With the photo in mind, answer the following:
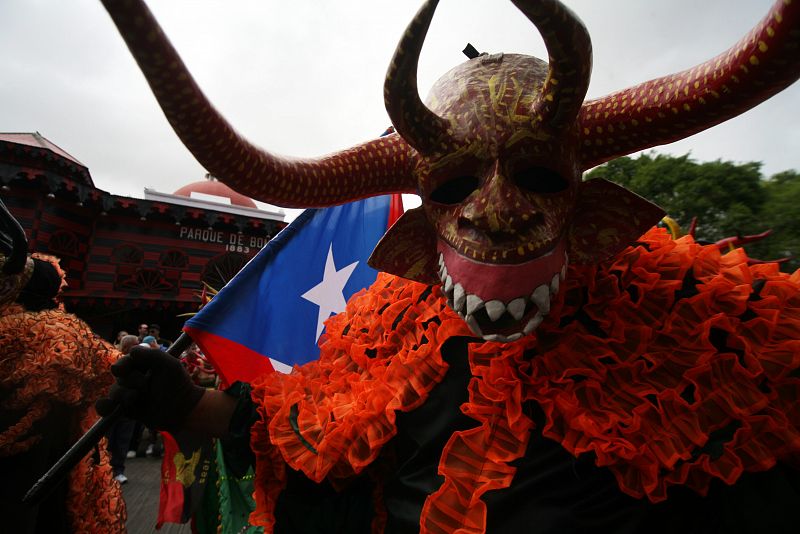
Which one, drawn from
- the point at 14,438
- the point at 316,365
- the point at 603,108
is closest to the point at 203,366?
the point at 14,438

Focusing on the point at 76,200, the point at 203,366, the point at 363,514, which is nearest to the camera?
the point at 363,514

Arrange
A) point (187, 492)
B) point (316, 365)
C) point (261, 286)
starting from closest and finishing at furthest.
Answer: point (316, 365)
point (187, 492)
point (261, 286)

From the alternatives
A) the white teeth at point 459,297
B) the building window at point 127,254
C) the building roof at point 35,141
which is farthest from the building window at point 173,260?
the white teeth at point 459,297

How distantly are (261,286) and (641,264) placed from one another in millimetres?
1884

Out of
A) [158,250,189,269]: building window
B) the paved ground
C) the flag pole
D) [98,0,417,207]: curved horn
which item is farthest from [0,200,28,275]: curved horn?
[158,250,189,269]: building window

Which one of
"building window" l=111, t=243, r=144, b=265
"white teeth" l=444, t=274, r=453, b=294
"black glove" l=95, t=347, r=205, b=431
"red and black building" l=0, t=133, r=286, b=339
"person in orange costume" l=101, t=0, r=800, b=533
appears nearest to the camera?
"person in orange costume" l=101, t=0, r=800, b=533

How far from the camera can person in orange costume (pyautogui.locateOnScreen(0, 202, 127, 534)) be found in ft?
7.03

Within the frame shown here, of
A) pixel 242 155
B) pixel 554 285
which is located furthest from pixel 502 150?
pixel 242 155

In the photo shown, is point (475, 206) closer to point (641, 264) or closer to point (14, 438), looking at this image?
point (641, 264)

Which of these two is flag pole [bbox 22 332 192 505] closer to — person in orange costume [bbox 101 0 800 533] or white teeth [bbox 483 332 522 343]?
person in orange costume [bbox 101 0 800 533]

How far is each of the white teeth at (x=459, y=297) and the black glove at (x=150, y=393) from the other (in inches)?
40.3

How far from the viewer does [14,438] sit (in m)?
2.12

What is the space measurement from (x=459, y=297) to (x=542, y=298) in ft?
0.60

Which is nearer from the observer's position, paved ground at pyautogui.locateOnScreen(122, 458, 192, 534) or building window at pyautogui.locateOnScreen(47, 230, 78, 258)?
paved ground at pyautogui.locateOnScreen(122, 458, 192, 534)
